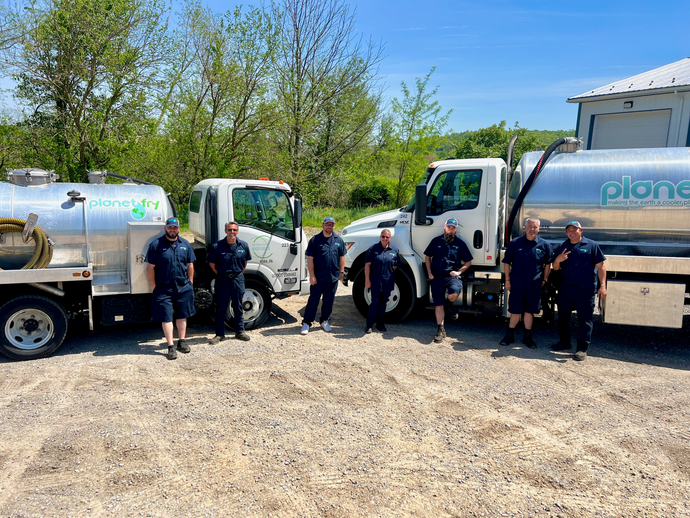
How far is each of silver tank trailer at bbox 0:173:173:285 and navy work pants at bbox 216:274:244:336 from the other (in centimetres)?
121

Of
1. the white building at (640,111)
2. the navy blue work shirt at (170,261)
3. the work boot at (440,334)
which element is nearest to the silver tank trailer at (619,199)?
the work boot at (440,334)

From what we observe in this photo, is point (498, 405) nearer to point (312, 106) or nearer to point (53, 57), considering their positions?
point (53, 57)

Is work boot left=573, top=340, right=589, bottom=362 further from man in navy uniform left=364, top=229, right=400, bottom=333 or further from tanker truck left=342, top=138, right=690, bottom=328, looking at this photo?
man in navy uniform left=364, top=229, right=400, bottom=333

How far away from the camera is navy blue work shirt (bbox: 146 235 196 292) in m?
Answer: 6.30

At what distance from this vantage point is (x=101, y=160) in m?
14.5

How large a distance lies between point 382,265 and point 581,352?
3.04 meters

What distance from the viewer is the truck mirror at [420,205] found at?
7.54m

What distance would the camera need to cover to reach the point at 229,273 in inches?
270

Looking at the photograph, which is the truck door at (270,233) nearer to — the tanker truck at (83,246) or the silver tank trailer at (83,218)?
the tanker truck at (83,246)

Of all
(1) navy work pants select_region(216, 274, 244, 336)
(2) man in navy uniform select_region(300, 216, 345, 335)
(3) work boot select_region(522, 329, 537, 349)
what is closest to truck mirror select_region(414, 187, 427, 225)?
(2) man in navy uniform select_region(300, 216, 345, 335)

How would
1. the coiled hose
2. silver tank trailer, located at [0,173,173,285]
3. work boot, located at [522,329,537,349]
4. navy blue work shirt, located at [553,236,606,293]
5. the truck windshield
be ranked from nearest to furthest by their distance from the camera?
the coiled hose < silver tank trailer, located at [0,173,173,285] < navy blue work shirt, located at [553,236,606,293] < work boot, located at [522,329,537,349] < the truck windshield

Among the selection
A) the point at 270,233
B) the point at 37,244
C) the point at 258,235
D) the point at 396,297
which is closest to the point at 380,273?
the point at 396,297

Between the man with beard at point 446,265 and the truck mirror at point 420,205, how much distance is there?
0.42 metres

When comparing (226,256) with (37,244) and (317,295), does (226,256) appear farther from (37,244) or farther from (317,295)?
(37,244)
